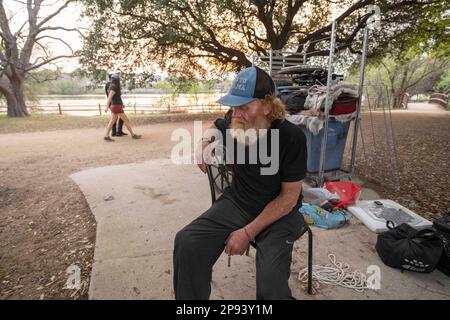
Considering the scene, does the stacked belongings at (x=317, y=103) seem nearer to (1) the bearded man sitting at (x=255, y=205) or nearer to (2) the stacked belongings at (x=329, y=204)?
(2) the stacked belongings at (x=329, y=204)

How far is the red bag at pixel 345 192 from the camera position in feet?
10.3

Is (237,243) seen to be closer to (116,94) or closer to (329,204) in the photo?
(329,204)

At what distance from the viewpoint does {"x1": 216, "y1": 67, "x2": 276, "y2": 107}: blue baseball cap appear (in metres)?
1.63

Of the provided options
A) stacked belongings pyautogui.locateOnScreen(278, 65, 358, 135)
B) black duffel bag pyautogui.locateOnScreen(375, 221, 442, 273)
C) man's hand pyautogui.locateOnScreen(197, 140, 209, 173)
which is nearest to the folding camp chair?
man's hand pyautogui.locateOnScreen(197, 140, 209, 173)

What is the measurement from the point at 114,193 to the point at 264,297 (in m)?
2.83

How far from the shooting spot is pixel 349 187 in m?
3.32

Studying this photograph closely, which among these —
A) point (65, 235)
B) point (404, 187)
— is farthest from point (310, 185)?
point (65, 235)

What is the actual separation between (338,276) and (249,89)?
156cm

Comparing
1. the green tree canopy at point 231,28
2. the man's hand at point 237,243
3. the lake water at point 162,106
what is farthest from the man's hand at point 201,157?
the lake water at point 162,106

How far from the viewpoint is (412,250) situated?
2053 mm

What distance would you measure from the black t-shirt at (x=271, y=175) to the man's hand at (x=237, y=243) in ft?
0.74

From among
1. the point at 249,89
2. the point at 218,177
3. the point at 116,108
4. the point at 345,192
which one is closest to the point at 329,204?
the point at 345,192

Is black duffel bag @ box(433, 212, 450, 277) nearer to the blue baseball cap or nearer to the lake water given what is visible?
the blue baseball cap
